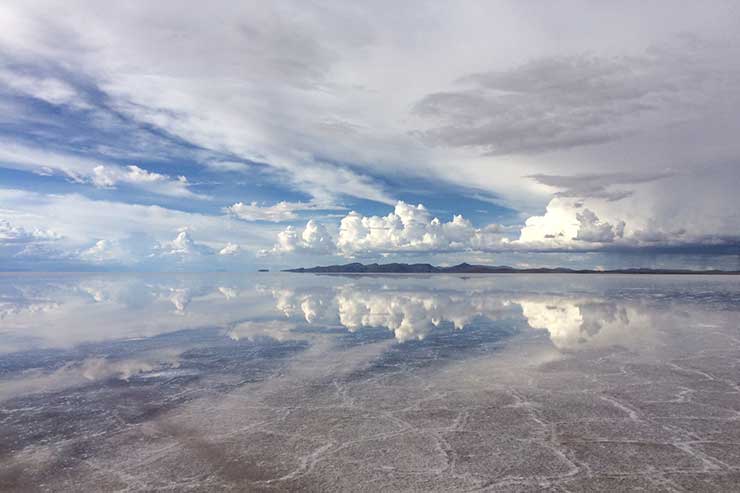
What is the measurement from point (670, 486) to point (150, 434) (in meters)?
8.82

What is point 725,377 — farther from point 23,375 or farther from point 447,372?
point 23,375

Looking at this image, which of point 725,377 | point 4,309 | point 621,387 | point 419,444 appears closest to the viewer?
point 419,444

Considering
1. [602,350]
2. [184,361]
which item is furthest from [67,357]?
[602,350]

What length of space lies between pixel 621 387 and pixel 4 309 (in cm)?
4010

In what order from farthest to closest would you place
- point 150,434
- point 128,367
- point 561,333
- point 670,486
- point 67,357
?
point 561,333 < point 67,357 < point 128,367 < point 150,434 < point 670,486

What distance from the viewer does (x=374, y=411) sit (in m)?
10.4

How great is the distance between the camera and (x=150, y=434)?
9078 millimetres

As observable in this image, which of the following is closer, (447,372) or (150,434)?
(150,434)

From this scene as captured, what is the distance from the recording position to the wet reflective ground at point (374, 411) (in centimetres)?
726

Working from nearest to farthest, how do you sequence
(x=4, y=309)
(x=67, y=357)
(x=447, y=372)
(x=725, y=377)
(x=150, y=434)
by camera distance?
(x=150, y=434), (x=725, y=377), (x=447, y=372), (x=67, y=357), (x=4, y=309)

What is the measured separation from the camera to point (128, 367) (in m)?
15.1

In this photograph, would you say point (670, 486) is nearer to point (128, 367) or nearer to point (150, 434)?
point (150, 434)

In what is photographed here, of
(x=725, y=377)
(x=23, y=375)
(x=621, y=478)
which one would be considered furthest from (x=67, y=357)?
(x=725, y=377)

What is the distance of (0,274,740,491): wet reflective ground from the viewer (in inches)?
286
